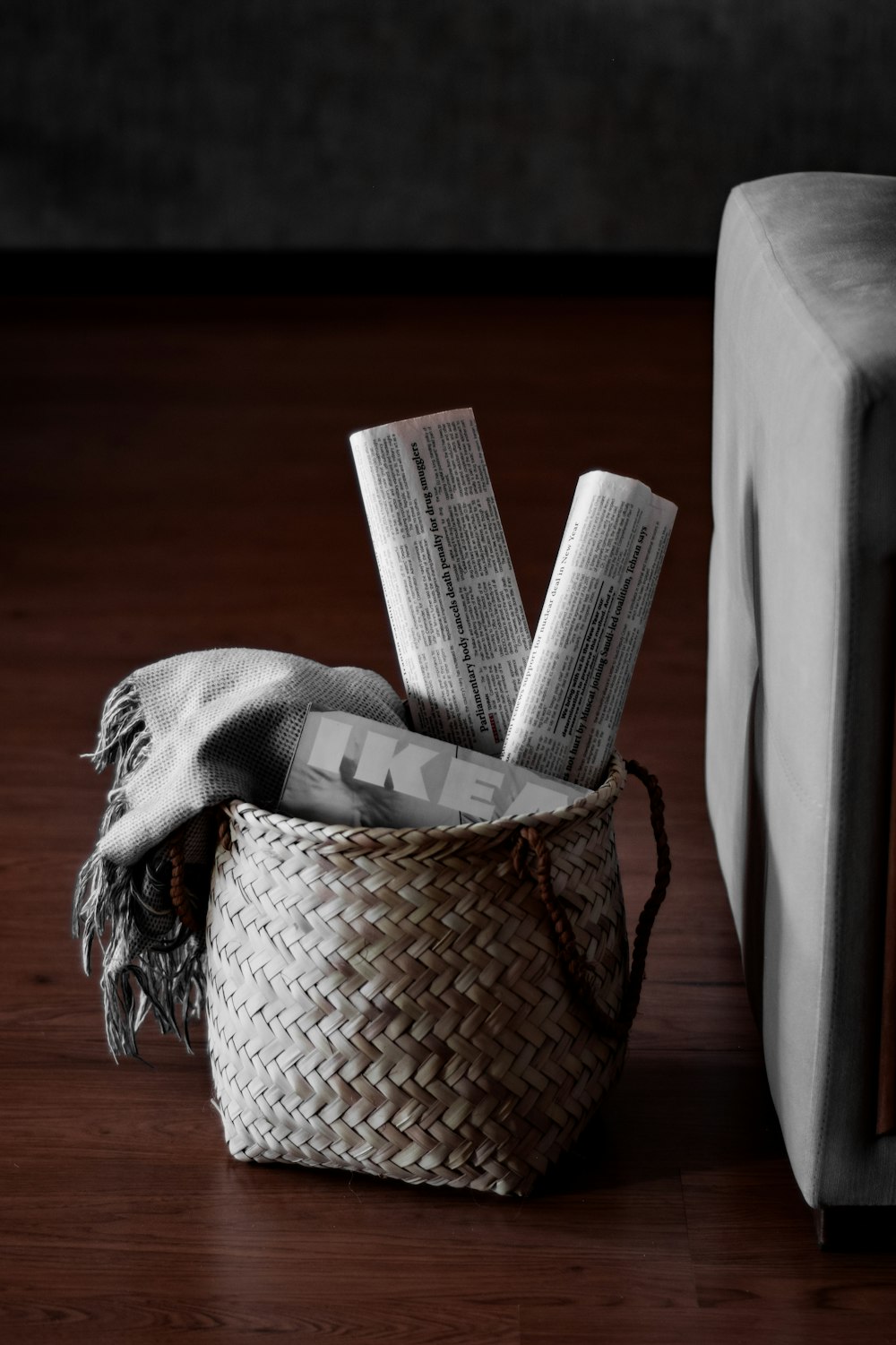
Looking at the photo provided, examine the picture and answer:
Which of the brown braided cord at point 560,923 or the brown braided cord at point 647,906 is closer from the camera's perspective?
the brown braided cord at point 560,923

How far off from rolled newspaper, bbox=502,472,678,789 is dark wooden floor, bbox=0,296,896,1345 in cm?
28

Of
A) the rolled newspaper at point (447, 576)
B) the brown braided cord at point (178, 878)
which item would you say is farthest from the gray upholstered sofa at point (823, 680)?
the brown braided cord at point (178, 878)

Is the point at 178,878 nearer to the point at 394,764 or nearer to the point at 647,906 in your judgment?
the point at 394,764

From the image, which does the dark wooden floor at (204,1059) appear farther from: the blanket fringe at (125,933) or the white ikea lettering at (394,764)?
Answer: the white ikea lettering at (394,764)

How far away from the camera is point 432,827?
87cm

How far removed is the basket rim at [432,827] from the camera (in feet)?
2.78

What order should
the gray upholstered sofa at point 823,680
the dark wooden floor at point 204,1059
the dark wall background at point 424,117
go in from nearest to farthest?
the gray upholstered sofa at point 823,680 → the dark wooden floor at point 204,1059 → the dark wall background at point 424,117

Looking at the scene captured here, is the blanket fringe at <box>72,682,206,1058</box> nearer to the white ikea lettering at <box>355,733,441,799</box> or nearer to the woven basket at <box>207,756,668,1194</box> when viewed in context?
the woven basket at <box>207,756,668,1194</box>

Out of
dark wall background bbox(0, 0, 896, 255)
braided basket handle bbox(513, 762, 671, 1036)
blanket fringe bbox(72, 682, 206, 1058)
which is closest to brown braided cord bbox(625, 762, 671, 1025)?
braided basket handle bbox(513, 762, 671, 1036)

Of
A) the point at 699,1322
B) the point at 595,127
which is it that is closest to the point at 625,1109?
the point at 699,1322

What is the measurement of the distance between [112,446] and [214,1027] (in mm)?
1876

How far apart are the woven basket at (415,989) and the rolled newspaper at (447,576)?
111 millimetres

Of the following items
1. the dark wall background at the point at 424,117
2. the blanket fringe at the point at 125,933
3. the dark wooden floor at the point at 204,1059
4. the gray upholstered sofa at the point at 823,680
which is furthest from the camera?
the dark wall background at the point at 424,117

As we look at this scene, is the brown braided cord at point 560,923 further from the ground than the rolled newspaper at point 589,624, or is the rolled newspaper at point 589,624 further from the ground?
the rolled newspaper at point 589,624
